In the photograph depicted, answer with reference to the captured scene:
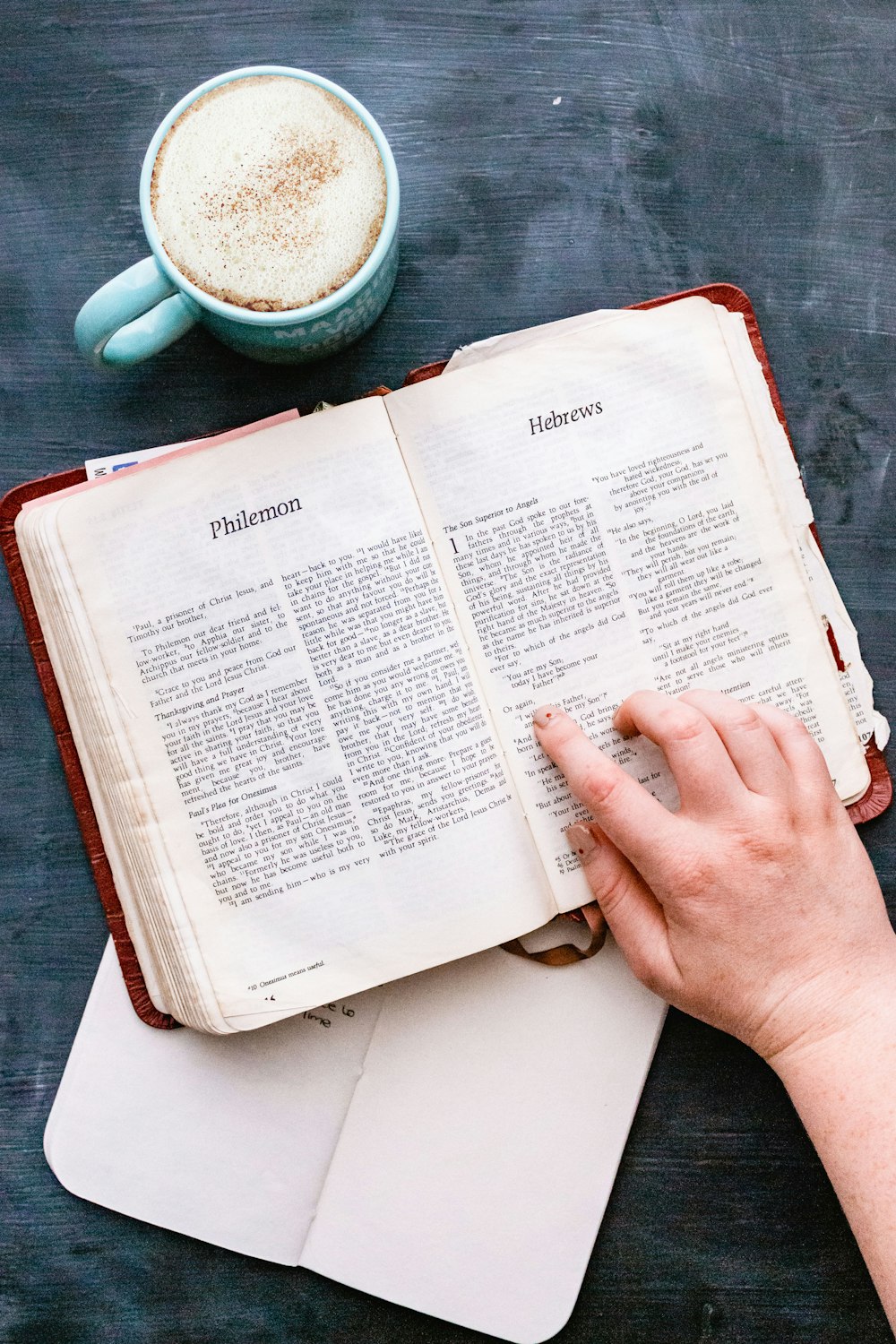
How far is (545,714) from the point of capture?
594 millimetres

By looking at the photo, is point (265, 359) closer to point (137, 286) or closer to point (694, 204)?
point (137, 286)

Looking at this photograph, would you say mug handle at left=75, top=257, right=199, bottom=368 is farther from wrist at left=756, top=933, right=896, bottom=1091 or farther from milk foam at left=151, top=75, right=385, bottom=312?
wrist at left=756, top=933, right=896, bottom=1091

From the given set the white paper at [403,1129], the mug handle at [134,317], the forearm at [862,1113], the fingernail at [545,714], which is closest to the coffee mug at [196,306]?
the mug handle at [134,317]

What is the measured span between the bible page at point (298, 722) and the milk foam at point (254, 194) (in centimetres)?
10

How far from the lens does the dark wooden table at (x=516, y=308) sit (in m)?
0.63

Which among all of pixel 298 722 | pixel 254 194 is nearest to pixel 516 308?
pixel 254 194

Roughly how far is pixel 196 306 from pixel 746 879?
0.46m

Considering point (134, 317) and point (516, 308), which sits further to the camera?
point (516, 308)

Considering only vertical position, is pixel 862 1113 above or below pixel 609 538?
below

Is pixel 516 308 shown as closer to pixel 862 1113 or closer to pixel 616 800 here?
pixel 616 800

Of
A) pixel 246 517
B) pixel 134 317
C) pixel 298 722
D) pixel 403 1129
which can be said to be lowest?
pixel 403 1129

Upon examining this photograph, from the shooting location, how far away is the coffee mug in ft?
1.66

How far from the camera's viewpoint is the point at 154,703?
1.95 feet

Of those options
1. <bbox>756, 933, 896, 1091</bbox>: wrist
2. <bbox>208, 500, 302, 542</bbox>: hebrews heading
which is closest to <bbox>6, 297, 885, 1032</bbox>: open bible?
<bbox>208, 500, 302, 542</bbox>: hebrews heading
